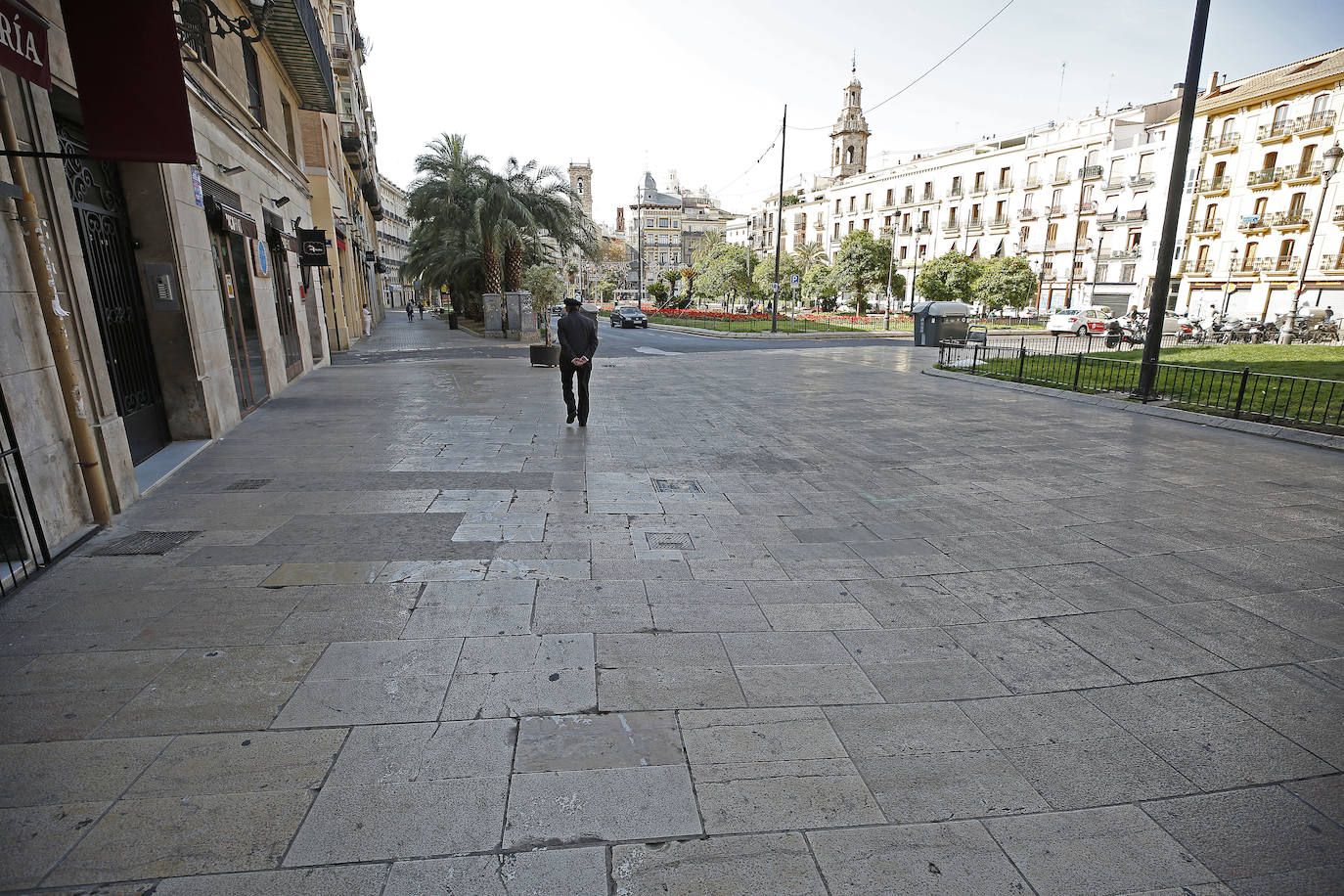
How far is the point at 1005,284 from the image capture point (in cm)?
4009

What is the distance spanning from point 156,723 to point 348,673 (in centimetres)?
73

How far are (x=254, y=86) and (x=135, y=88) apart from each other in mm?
9855

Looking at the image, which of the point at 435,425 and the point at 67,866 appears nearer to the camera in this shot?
the point at 67,866

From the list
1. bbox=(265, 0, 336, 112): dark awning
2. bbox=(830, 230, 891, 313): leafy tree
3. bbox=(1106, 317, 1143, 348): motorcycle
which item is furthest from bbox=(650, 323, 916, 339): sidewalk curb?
bbox=(265, 0, 336, 112): dark awning

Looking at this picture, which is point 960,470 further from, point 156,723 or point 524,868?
point 156,723

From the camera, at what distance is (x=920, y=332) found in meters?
24.1

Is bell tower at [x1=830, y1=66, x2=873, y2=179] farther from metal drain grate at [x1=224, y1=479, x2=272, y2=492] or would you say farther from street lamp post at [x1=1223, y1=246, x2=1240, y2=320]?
metal drain grate at [x1=224, y1=479, x2=272, y2=492]

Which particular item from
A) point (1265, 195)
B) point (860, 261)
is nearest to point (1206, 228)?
point (1265, 195)

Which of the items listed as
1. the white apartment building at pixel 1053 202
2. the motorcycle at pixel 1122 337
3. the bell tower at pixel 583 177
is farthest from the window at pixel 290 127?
the bell tower at pixel 583 177

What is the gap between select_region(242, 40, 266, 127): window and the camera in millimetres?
11766

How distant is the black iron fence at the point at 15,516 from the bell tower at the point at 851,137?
7901cm

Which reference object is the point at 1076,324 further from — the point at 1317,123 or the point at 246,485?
the point at 246,485

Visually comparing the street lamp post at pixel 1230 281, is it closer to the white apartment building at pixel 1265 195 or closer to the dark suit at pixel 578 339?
the white apartment building at pixel 1265 195

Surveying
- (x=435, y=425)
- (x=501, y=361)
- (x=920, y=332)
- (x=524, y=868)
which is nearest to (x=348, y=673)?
(x=524, y=868)
